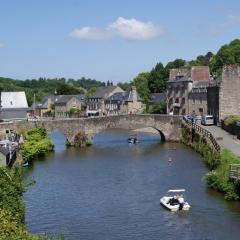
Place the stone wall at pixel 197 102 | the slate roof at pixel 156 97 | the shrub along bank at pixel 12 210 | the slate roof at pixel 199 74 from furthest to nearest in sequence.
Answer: the slate roof at pixel 156 97 < the slate roof at pixel 199 74 < the stone wall at pixel 197 102 < the shrub along bank at pixel 12 210

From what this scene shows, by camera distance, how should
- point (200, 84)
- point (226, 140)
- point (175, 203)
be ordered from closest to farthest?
point (175, 203), point (226, 140), point (200, 84)

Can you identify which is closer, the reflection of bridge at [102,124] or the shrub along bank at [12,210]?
the shrub along bank at [12,210]

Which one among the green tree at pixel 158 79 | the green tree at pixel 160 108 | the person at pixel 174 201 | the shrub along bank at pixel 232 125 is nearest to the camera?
the person at pixel 174 201

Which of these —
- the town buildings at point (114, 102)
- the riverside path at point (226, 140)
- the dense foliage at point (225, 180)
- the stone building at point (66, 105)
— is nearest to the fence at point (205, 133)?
the riverside path at point (226, 140)

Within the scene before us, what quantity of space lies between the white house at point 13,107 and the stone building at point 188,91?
26.0 meters

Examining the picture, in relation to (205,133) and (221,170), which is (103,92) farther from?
(221,170)

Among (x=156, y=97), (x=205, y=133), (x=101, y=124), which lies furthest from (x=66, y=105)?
(x=205, y=133)

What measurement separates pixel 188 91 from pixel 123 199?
2403 inches

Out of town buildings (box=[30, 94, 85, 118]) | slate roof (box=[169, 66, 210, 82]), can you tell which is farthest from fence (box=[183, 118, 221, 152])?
town buildings (box=[30, 94, 85, 118])

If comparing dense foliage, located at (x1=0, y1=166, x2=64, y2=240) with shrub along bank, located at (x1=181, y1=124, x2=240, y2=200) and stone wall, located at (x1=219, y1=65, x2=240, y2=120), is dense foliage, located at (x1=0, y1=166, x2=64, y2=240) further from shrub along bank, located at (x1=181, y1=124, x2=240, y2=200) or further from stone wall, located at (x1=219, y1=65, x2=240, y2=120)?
stone wall, located at (x1=219, y1=65, x2=240, y2=120)

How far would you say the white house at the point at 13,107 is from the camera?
99125 mm

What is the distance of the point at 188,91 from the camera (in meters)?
105

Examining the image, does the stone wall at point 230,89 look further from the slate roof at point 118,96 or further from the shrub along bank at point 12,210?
the slate roof at point 118,96

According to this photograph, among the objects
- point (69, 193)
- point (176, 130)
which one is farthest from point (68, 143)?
point (69, 193)
